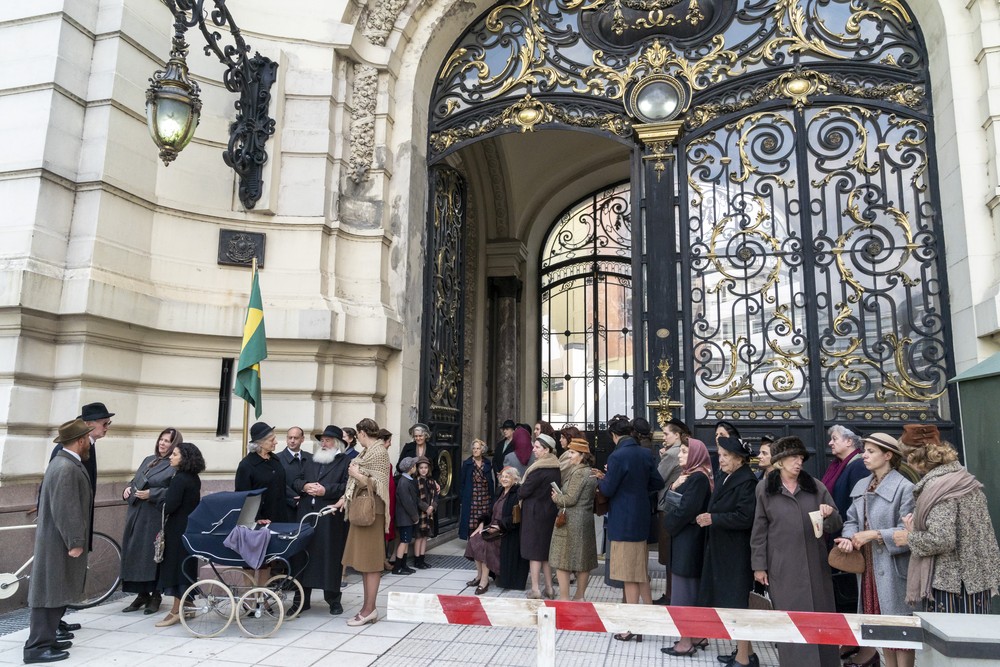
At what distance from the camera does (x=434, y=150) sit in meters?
9.78

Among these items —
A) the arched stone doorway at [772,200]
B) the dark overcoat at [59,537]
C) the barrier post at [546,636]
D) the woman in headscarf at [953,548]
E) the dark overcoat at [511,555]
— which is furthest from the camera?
the arched stone doorway at [772,200]

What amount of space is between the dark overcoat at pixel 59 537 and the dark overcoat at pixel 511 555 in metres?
3.77

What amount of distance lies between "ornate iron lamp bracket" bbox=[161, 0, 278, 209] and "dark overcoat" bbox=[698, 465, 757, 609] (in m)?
6.29

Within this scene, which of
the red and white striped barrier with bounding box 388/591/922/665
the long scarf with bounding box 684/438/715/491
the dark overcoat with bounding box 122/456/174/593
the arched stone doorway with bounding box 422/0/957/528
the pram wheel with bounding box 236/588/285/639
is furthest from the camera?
the arched stone doorway with bounding box 422/0/957/528

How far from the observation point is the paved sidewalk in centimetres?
503

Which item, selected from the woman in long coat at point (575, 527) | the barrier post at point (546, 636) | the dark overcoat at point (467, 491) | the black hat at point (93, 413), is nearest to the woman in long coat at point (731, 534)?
the woman in long coat at point (575, 527)

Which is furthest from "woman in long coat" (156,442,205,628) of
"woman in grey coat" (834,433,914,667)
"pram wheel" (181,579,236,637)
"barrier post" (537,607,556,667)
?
"woman in grey coat" (834,433,914,667)

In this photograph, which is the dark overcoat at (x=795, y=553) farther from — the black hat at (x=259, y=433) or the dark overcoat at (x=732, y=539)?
the black hat at (x=259, y=433)

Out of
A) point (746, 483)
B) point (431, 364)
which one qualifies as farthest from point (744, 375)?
point (431, 364)

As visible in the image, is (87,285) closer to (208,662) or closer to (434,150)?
(208,662)

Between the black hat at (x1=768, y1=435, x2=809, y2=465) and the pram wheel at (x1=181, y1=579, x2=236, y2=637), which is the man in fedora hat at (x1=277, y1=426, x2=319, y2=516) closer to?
the pram wheel at (x1=181, y1=579, x2=236, y2=637)

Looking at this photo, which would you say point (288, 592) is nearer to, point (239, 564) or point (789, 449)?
point (239, 564)

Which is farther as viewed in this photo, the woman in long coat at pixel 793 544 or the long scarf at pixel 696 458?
the long scarf at pixel 696 458

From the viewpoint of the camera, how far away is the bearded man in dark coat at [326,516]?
20.3ft
